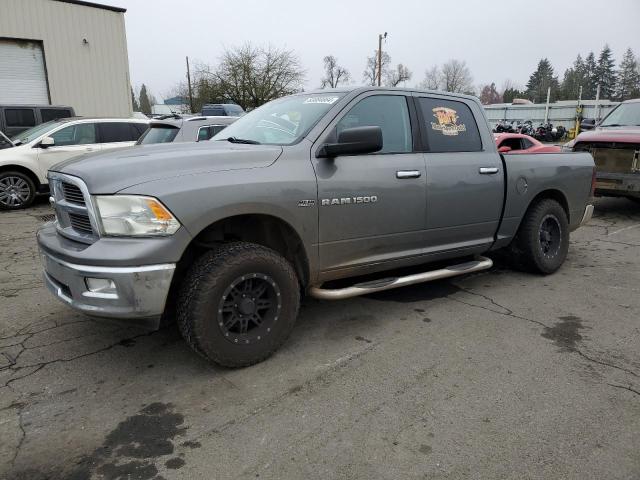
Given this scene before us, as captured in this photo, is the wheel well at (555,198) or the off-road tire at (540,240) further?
the wheel well at (555,198)

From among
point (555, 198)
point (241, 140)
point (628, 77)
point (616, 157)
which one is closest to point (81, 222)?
point (241, 140)

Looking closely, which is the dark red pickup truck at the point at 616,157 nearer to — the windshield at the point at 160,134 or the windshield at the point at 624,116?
the windshield at the point at 624,116

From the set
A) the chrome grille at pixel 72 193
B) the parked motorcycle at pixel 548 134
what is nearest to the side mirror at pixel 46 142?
the chrome grille at pixel 72 193

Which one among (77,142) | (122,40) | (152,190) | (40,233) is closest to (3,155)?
(77,142)

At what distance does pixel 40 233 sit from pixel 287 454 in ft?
7.79

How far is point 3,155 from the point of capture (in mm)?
8844

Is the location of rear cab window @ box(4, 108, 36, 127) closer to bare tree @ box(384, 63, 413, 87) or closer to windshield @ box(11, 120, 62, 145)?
windshield @ box(11, 120, 62, 145)

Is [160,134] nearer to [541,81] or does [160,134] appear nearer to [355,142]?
[355,142]

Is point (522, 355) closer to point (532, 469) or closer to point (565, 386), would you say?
point (565, 386)

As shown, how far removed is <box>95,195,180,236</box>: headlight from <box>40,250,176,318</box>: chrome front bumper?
22 cm

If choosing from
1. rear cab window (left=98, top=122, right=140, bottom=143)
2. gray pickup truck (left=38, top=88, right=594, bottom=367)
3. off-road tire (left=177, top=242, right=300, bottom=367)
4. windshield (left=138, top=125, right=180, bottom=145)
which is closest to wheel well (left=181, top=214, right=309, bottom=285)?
gray pickup truck (left=38, top=88, right=594, bottom=367)

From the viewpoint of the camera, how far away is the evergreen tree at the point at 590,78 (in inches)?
3241

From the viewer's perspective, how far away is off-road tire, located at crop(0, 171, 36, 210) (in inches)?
352

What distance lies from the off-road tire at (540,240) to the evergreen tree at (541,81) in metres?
90.2
